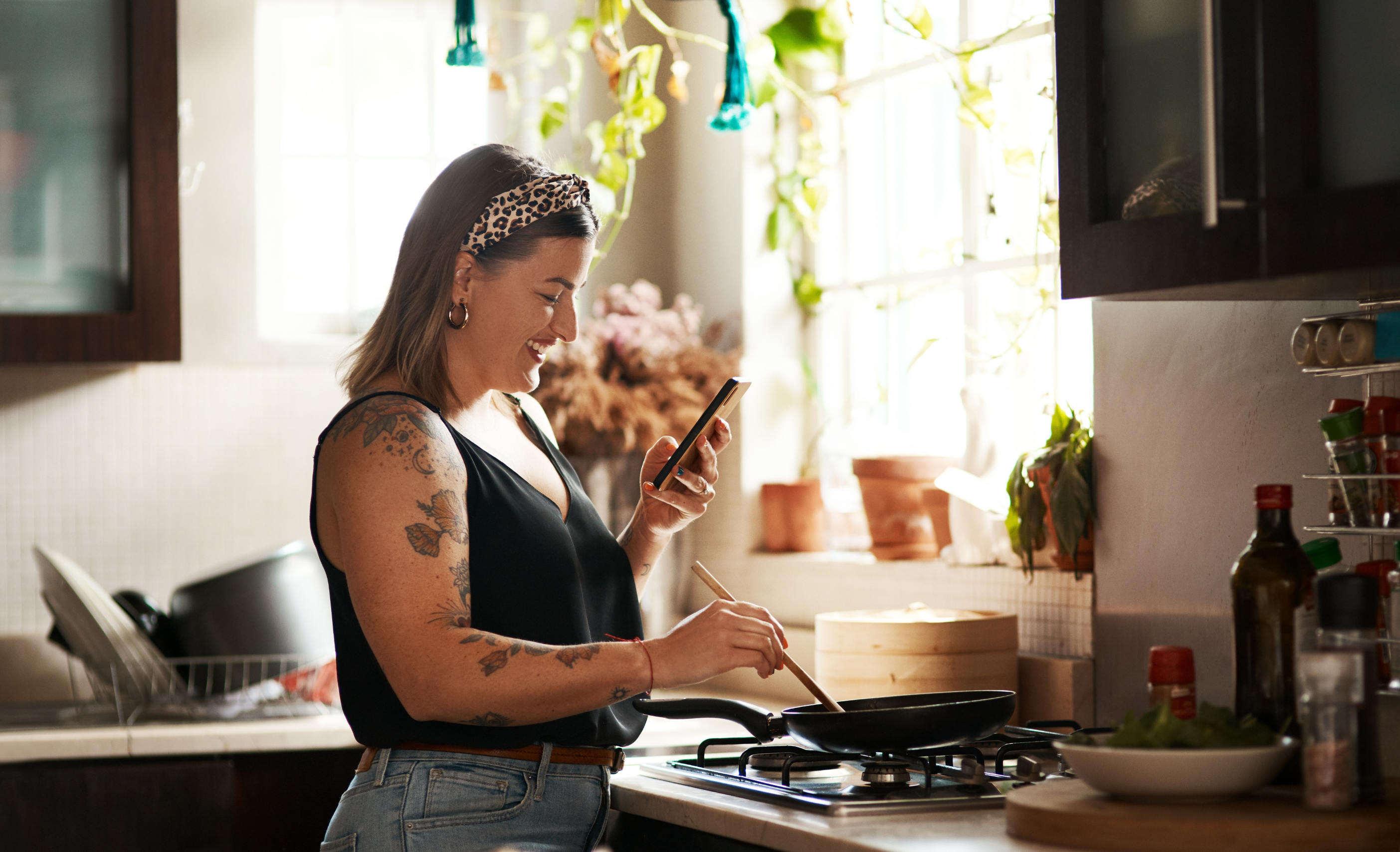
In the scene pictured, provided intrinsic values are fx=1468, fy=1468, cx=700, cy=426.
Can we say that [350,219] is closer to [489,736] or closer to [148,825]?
[148,825]

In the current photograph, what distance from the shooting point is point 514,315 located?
1.68 m

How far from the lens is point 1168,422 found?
6.41 feet

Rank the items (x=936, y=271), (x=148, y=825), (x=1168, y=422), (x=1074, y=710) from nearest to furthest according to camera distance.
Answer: (x=1168, y=422) < (x=1074, y=710) < (x=148, y=825) < (x=936, y=271)

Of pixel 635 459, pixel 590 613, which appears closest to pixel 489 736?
pixel 590 613


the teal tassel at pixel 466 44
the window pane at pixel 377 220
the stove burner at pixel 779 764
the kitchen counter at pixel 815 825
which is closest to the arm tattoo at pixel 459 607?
the kitchen counter at pixel 815 825

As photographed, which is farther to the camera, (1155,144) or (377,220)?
(377,220)

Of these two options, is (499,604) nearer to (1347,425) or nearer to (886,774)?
(886,774)

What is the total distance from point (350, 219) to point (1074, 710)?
1914 millimetres

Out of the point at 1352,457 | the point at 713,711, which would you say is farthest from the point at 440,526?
the point at 1352,457

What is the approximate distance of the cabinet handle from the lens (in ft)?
4.48

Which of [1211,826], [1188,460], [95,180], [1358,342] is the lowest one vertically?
[1211,826]

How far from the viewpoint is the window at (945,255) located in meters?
2.54

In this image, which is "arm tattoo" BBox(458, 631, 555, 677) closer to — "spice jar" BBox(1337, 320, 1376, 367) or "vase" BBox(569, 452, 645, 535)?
"spice jar" BBox(1337, 320, 1376, 367)

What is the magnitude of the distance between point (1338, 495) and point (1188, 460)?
0.99 ft
